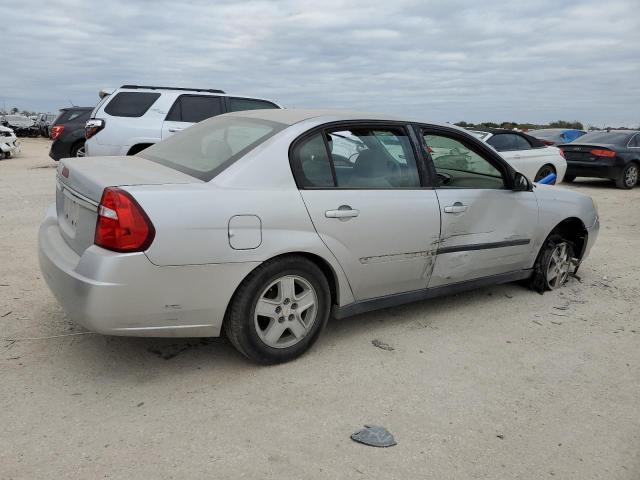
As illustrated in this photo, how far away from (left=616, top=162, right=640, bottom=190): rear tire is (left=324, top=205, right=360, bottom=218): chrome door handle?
492 inches

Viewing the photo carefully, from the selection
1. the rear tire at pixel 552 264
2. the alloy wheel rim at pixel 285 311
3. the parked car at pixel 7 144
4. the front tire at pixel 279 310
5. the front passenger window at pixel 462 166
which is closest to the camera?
the front tire at pixel 279 310

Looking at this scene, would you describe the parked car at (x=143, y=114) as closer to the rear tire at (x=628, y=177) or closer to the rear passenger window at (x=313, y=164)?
the rear passenger window at (x=313, y=164)

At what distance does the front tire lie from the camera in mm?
3344

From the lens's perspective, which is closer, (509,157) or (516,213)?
(516,213)

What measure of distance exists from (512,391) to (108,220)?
8.13 feet

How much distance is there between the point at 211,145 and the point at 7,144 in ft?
62.0

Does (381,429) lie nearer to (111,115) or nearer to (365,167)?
(365,167)

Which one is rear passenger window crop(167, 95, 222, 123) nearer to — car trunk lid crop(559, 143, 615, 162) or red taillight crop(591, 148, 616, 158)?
car trunk lid crop(559, 143, 615, 162)

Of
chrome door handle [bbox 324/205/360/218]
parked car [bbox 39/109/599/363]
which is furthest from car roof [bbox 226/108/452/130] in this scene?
chrome door handle [bbox 324/205/360/218]

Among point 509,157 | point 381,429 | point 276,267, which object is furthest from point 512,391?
point 509,157

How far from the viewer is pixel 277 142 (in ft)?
11.7

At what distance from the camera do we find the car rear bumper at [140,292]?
9.73ft

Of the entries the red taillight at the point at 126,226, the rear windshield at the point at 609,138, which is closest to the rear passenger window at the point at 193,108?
the red taillight at the point at 126,226

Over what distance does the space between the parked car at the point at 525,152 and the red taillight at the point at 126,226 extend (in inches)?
377
